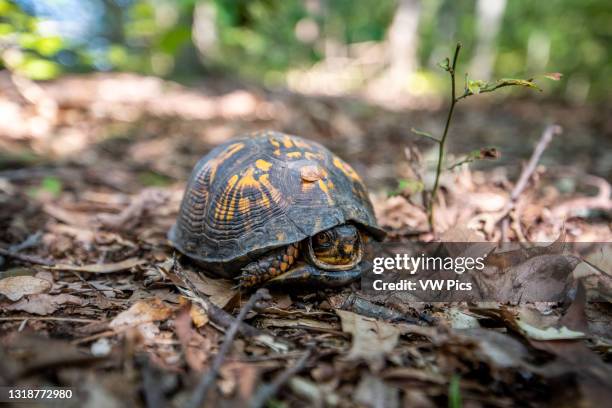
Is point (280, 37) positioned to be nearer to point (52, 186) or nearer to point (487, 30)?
point (487, 30)

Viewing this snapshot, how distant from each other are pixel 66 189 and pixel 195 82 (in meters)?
5.93

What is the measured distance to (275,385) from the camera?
1.55 meters

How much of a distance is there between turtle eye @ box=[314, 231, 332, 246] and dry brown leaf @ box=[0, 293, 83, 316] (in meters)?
1.33

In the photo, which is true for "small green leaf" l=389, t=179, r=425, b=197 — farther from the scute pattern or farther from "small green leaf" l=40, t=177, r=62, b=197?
"small green leaf" l=40, t=177, r=62, b=197

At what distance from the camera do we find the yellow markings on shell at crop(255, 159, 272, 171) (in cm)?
258

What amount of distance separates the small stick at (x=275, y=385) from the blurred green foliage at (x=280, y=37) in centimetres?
431

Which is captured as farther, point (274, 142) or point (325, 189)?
point (274, 142)

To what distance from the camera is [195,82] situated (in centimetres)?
955

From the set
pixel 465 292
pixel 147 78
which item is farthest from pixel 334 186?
pixel 147 78

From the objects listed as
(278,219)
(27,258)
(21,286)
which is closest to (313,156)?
(278,219)

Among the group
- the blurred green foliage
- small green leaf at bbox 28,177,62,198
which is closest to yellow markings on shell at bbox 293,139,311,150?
small green leaf at bbox 28,177,62,198

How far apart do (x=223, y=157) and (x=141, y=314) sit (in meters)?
1.20

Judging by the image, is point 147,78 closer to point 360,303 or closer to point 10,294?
point 10,294

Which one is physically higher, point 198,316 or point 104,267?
point 104,267
